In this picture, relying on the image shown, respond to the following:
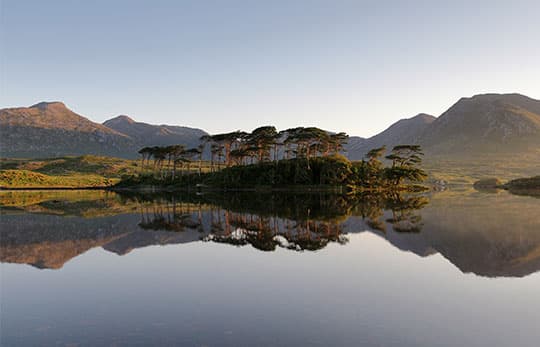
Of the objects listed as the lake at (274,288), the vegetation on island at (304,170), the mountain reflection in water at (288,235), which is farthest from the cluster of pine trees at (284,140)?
the lake at (274,288)

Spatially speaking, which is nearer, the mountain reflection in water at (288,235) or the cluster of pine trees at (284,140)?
the mountain reflection in water at (288,235)

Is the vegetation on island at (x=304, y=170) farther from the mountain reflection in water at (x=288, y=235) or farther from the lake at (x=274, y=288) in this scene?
the lake at (x=274, y=288)

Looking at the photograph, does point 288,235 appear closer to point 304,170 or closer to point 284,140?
point 304,170

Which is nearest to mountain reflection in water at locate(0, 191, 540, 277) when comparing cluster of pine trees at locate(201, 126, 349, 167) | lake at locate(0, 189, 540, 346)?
lake at locate(0, 189, 540, 346)

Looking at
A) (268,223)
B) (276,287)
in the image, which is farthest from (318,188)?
(276,287)

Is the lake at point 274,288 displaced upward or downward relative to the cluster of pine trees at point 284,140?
downward

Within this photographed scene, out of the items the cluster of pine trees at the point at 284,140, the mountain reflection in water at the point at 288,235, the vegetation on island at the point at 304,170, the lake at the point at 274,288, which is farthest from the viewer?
the cluster of pine trees at the point at 284,140

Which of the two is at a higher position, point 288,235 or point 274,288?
point 274,288

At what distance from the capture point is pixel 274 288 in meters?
15.4

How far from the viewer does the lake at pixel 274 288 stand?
10.7m

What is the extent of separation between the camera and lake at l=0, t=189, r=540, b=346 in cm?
1072

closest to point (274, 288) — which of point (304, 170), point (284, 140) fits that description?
point (304, 170)

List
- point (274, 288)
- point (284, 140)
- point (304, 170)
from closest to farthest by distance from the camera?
point (274, 288)
point (304, 170)
point (284, 140)

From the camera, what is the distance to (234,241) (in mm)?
27266
